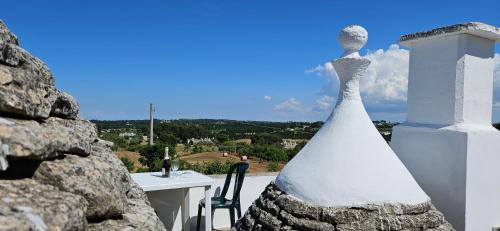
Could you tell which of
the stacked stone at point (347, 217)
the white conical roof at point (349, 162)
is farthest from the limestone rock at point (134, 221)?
the white conical roof at point (349, 162)

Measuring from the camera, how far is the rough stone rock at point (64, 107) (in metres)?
1.97

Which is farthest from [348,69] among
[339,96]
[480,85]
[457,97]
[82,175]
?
[82,175]

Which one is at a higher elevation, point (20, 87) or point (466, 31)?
point (466, 31)

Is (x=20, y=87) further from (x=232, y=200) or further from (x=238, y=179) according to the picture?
(x=232, y=200)

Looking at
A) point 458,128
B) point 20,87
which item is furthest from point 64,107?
point 458,128

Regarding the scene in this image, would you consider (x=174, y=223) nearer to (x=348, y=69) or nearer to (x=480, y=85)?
(x=348, y=69)

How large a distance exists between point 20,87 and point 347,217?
9.56 feet

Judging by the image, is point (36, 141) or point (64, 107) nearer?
point (36, 141)

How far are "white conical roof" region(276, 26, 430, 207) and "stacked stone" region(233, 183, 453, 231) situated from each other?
8cm

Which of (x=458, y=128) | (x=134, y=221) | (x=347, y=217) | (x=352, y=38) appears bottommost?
(x=347, y=217)

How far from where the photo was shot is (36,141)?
134 cm

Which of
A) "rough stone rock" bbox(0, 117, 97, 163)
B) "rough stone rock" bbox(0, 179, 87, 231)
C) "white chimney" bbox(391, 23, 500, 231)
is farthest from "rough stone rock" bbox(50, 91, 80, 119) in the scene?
"white chimney" bbox(391, 23, 500, 231)

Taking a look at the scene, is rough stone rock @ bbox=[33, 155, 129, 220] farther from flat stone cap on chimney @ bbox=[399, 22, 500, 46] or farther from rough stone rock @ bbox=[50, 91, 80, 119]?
flat stone cap on chimney @ bbox=[399, 22, 500, 46]

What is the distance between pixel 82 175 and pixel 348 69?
338cm
